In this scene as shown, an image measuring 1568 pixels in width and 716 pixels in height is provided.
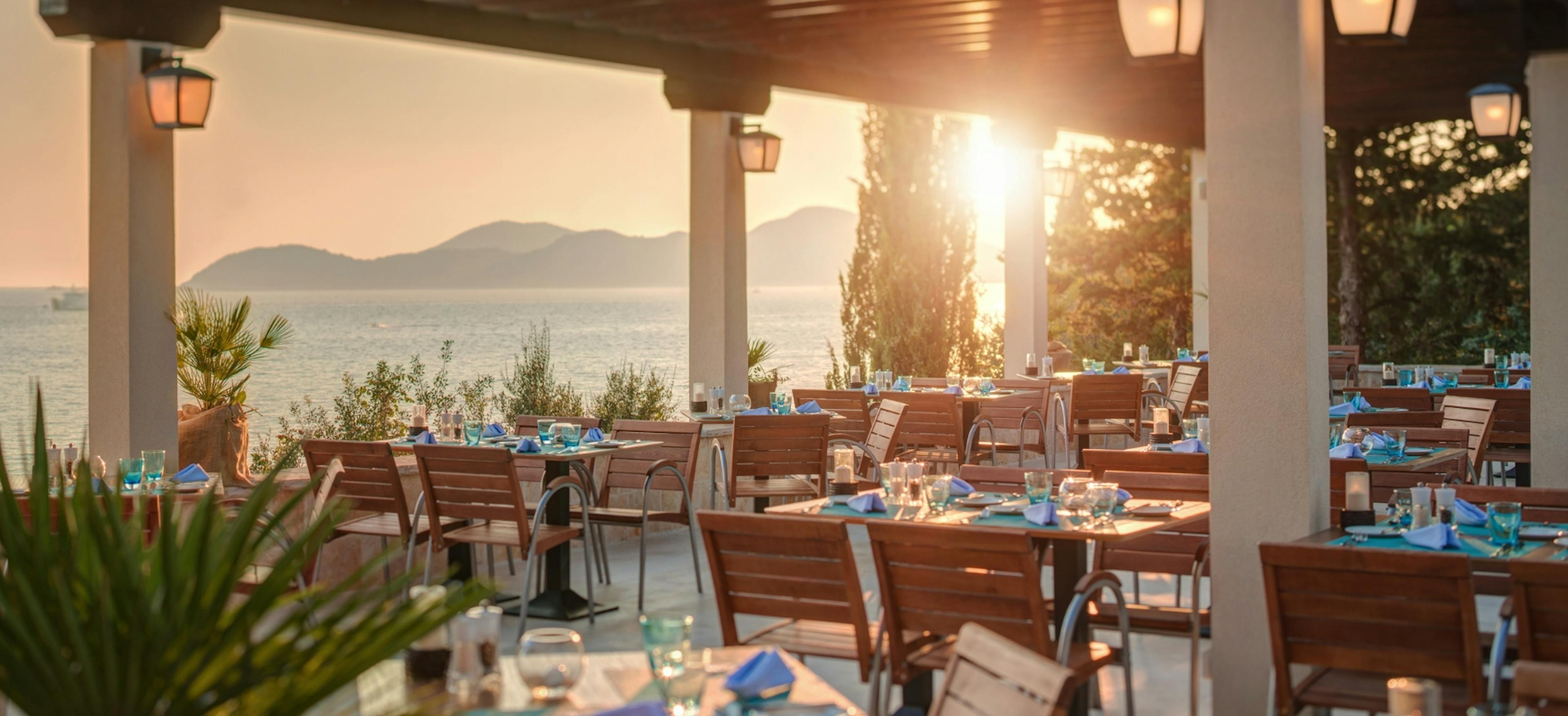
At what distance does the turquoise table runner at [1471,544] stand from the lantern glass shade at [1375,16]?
4.83 feet

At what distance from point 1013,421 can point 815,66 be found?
2.97m

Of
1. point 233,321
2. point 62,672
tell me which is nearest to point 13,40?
point 233,321

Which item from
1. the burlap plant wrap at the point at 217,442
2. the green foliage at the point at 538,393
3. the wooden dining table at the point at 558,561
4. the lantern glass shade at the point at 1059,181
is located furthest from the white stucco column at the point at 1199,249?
the burlap plant wrap at the point at 217,442

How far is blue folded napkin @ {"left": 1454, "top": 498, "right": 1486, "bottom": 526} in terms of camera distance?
154 inches

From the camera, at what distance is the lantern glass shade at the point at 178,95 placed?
6262mm

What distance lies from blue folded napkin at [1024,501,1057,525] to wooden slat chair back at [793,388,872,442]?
12.8ft

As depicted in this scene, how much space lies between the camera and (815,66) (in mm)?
9867

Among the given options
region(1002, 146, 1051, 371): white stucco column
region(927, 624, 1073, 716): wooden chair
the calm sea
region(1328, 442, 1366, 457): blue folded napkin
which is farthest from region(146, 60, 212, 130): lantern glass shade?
the calm sea

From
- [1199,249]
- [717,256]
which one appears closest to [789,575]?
[717,256]

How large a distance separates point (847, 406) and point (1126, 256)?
45.7ft

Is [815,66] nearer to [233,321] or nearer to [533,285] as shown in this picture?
[233,321]

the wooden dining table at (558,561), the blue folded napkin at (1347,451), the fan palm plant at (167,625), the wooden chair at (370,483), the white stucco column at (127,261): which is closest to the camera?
the fan palm plant at (167,625)

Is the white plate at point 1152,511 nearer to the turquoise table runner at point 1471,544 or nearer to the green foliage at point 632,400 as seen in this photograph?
the turquoise table runner at point 1471,544

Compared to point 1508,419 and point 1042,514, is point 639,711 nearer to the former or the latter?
point 1042,514
